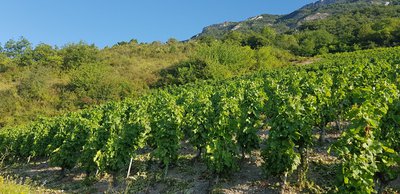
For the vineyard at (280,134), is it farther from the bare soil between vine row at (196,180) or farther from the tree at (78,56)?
the tree at (78,56)

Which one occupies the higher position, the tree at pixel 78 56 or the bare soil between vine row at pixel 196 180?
the tree at pixel 78 56

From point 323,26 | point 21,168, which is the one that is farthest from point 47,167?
point 323,26

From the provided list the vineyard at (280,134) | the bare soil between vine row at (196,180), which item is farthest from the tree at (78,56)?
the bare soil between vine row at (196,180)

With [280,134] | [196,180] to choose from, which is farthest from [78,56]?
[280,134]

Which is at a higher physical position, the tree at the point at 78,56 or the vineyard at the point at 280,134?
the tree at the point at 78,56

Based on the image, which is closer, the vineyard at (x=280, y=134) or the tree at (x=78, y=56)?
the vineyard at (x=280, y=134)

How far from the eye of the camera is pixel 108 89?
3953cm

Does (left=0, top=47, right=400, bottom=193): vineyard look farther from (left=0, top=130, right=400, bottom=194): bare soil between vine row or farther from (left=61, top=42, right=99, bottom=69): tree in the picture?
(left=61, top=42, right=99, bottom=69): tree

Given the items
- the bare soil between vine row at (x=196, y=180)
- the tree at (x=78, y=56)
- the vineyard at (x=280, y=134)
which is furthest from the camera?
the tree at (x=78, y=56)

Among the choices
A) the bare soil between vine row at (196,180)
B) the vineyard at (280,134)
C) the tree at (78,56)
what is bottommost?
the bare soil between vine row at (196,180)

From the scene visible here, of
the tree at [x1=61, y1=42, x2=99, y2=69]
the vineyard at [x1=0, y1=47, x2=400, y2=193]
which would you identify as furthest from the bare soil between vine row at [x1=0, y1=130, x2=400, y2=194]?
the tree at [x1=61, y1=42, x2=99, y2=69]

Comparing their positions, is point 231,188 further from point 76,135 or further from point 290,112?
point 76,135

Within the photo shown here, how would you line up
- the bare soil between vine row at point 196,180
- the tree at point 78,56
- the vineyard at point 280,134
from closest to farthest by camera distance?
the vineyard at point 280,134 → the bare soil between vine row at point 196,180 → the tree at point 78,56

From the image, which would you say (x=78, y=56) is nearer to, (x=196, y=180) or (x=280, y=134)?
(x=196, y=180)
